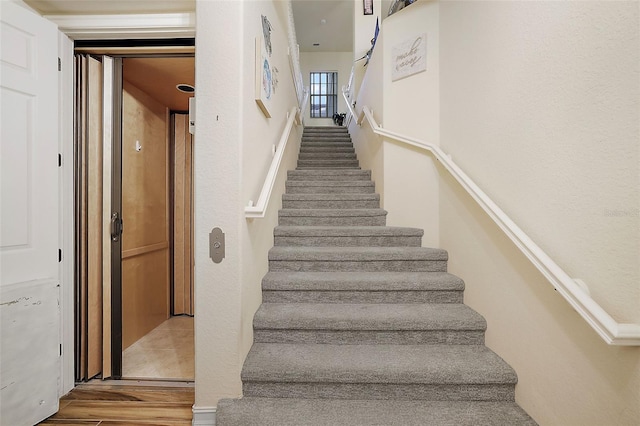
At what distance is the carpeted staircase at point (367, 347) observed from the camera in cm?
147

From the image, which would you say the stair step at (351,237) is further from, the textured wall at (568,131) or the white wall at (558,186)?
the textured wall at (568,131)

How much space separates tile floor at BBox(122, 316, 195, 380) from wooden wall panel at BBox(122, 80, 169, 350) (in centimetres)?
12

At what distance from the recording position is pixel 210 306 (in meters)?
1.55

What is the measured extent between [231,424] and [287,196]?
222 centimetres

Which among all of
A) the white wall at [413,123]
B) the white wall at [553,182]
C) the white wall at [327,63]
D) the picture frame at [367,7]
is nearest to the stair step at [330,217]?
the white wall at [413,123]

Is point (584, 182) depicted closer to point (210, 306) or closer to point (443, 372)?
point (443, 372)

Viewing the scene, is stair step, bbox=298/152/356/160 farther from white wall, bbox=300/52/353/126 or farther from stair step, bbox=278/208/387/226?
white wall, bbox=300/52/353/126

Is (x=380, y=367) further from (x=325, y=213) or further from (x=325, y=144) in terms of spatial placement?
(x=325, y=144)

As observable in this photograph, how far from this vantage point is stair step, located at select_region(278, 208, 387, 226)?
2.94 meters

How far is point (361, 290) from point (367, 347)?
0.40 m

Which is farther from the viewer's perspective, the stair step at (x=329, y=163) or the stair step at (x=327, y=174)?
the stair step at (x=329, y=163)

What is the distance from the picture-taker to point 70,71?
75.8 inches

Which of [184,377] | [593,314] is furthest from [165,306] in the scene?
[593,314]

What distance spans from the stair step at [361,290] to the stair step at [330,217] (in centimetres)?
94
